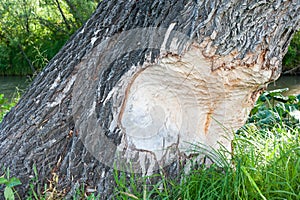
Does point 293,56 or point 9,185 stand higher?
point 293,56

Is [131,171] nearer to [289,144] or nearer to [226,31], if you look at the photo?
[226,31]

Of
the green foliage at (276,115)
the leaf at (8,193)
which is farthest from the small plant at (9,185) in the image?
the green foliage at (276,115)

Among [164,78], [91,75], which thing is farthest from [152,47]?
[91,75]

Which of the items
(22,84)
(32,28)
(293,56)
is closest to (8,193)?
(22,84)

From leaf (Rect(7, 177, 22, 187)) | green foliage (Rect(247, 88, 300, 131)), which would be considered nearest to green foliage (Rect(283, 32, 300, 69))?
green foliage (Rect(247, 88, 300, 131))

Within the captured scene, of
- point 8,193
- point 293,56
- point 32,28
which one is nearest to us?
point 8,193

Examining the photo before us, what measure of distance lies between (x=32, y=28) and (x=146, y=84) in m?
11.7

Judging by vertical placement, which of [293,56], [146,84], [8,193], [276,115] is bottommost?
[8,193]

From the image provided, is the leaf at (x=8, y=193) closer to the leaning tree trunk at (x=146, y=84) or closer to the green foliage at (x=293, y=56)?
the leaning tree trunk at (x=146, y=84)

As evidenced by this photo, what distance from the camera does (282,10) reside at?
6.05 ft

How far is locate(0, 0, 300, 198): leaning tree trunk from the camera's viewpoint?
1796 mm

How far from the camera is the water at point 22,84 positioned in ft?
29.0

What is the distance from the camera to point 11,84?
35.7 ft

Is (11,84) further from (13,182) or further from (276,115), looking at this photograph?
(13,182)
